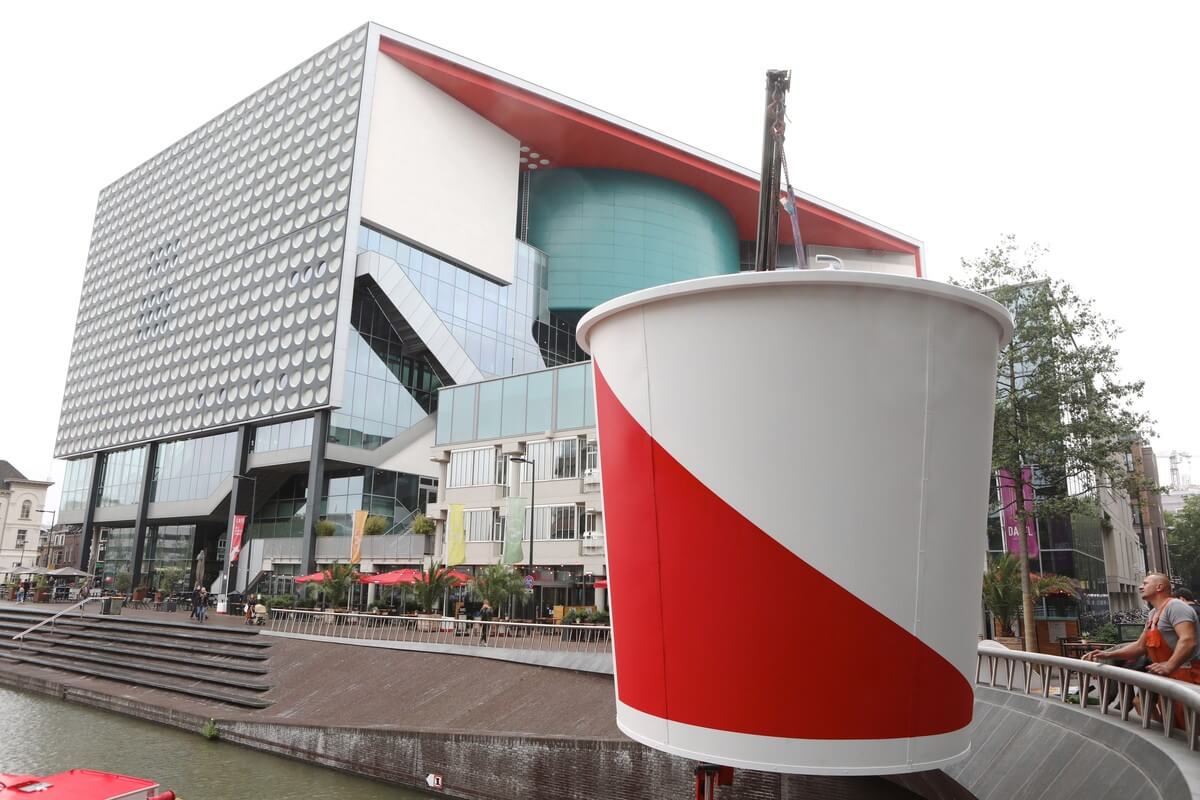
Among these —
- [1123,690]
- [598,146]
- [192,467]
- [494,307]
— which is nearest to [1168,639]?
[1123,690]

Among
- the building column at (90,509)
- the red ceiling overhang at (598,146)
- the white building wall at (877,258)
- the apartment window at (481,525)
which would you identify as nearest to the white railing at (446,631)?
the apartment window at (481,525)

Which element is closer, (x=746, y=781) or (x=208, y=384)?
(x=746, y=781)

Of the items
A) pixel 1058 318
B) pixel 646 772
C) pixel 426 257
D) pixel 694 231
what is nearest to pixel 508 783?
pixel 646 772

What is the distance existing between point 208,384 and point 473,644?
38147 millimetres

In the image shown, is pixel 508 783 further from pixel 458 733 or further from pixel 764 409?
pixel 764 409

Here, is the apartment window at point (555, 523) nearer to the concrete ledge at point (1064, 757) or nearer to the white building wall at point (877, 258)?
the concrete ledge at point (1064, 757)

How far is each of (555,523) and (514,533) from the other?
5.74m

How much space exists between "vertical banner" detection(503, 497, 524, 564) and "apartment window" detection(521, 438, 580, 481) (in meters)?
4.80

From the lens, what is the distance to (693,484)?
13.3 ft

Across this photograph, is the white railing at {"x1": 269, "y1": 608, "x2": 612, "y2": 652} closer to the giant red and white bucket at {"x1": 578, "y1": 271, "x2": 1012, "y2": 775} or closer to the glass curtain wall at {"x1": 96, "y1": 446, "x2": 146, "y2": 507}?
the giant red and white bucket at {"x1": 578, "y1": 271, "x2": 1012, "y2": 775}

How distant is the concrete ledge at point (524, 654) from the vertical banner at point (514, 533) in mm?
6662

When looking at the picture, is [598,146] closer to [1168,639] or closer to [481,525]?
[481,525]

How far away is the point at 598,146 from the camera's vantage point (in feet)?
198

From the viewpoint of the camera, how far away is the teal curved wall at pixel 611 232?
202ft
